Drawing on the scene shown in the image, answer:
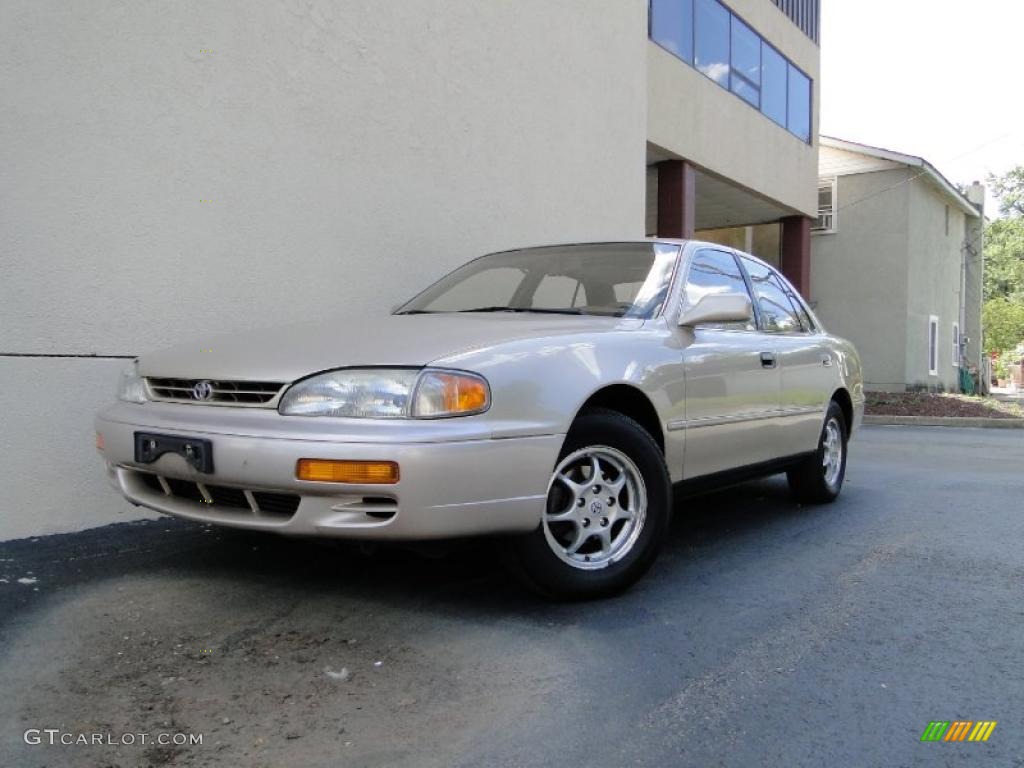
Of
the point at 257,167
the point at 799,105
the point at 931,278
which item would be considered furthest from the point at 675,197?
the point at 931,278

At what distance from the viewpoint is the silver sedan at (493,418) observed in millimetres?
2758

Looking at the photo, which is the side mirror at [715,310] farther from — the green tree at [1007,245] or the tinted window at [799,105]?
the green tree at [1007,245]

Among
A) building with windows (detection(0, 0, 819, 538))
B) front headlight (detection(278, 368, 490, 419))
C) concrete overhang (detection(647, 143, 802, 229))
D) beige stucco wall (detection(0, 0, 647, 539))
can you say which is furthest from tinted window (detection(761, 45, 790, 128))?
front headlight (detection(278, 368, 490, 419))

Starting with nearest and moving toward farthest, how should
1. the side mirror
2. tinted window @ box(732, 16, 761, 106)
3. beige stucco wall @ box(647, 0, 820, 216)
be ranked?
1. the side mirror
2. beige stucco wall @ box(647, 0, 820, 216)
3. tinted window @ box(732, 16, 761, 106)

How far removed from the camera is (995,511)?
210 inches

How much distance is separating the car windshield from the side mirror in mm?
160

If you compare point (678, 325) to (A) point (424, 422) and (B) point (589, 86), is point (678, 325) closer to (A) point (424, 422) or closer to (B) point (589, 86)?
(A) point (424, 422)

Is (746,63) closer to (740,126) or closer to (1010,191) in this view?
(740,126)

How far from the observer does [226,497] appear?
9.93 ft

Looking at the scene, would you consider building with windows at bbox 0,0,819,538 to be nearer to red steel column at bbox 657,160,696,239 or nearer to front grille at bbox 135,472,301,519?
front grille at bbox 135,472,301,519

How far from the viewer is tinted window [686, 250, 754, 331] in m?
4.14

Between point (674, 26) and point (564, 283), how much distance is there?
962 cm

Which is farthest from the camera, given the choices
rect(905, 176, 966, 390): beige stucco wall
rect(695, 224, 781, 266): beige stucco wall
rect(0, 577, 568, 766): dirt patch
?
rect(905, 176, 966, 390): beige stucco wall

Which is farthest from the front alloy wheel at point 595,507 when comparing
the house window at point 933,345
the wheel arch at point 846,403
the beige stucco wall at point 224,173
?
the house window at point 933,345
